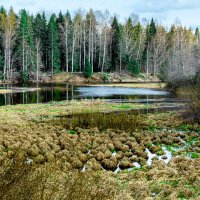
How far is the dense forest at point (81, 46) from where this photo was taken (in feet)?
197

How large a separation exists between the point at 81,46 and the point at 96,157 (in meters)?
59.5

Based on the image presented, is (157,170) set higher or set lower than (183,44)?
lower

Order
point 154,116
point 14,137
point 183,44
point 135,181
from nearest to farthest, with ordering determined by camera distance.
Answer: point 135,181 → point 14,137 → point 154,116 → point 183,44

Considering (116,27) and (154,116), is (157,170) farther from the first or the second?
(116,27)

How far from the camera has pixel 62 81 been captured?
6150 centimetres

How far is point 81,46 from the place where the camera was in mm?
70000

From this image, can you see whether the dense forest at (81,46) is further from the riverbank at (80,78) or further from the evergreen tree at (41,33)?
the riverbank at (80,78)

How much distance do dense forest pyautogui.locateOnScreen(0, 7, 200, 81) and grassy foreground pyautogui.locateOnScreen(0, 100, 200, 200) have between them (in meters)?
37.1

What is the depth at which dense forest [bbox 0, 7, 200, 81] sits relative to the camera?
60031 millimetres

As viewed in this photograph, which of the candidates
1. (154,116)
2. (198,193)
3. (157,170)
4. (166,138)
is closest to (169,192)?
(198,193)

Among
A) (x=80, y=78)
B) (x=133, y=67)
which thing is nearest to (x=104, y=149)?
(x=80, y=78)

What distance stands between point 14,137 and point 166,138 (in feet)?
19.2

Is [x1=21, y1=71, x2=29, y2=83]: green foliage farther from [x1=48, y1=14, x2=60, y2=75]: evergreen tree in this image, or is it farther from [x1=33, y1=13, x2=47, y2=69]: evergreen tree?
[x1=33, y1=13, x2=47, y2=69]: evergreen tree

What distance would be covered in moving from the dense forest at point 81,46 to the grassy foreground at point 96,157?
37.1 meters
